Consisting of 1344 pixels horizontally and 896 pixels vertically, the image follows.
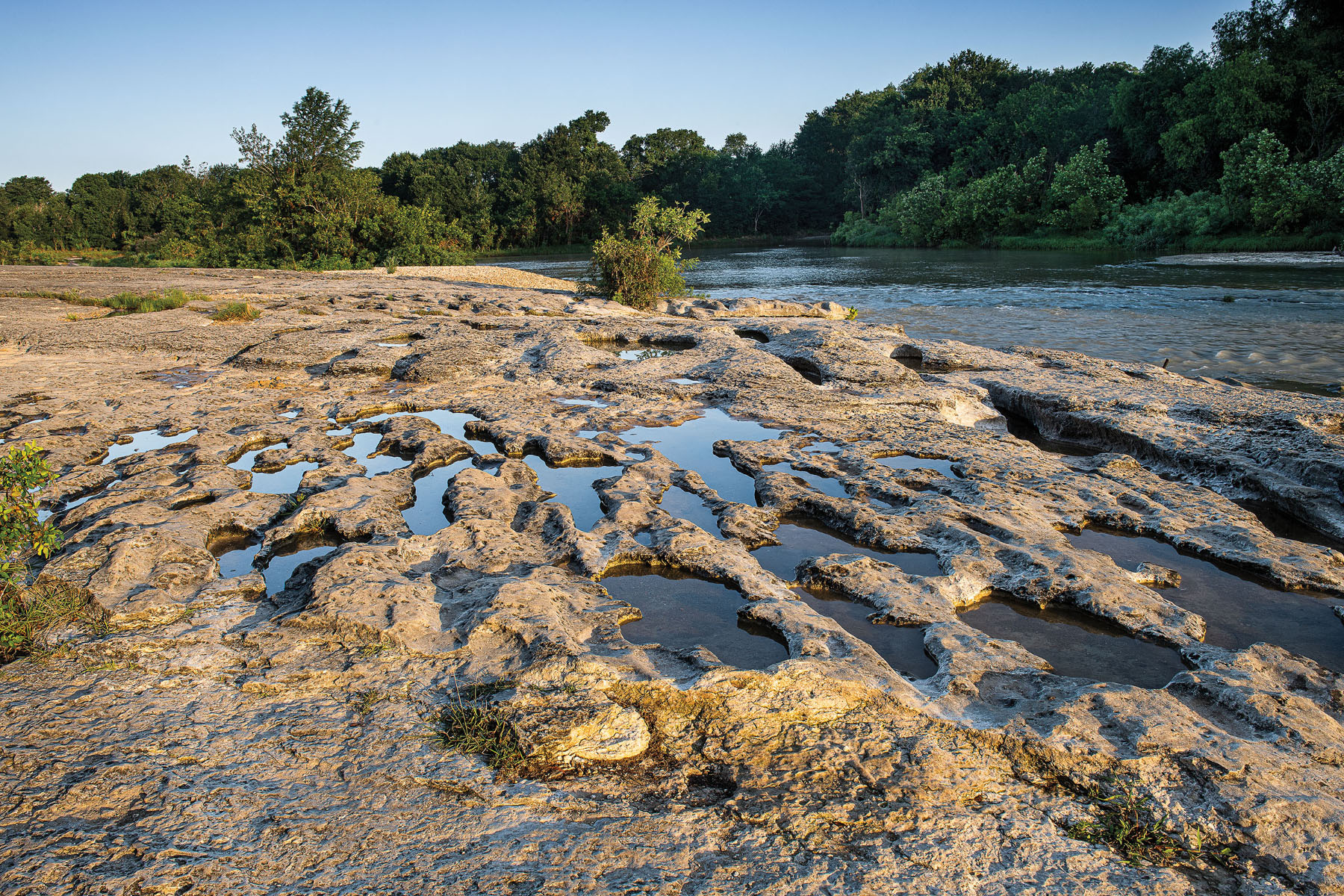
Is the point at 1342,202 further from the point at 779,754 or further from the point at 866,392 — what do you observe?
the point at 779,754

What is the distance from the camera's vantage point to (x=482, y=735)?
2.37 m

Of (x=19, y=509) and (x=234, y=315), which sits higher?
(x=234, y=315)

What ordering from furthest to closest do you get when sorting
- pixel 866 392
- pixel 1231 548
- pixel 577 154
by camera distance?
1. pixel 577 154
2. pixel 866 392
3. pixel 1231 548

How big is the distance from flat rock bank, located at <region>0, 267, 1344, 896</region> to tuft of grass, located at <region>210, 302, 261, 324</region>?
3.95 m

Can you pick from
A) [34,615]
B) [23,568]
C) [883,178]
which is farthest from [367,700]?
[883,178]

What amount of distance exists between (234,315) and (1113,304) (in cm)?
1861

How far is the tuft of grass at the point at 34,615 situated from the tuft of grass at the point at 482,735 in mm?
1745

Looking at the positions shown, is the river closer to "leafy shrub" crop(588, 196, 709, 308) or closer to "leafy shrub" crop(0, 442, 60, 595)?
"leafy shrub" crop(588, 196, 709, 308)

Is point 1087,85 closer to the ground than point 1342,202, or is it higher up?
higher up

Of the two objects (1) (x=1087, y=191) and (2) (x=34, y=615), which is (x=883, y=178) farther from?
(2) (x=34, y=615)

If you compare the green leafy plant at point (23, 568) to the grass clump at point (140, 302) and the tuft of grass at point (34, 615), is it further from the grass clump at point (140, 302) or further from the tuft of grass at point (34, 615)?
the grass clump at point (140, 302)

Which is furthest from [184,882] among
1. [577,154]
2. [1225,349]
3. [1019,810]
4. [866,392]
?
[577,154]

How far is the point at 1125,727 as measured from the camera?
96.8 inches

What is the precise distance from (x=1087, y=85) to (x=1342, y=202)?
31253 millimetres
